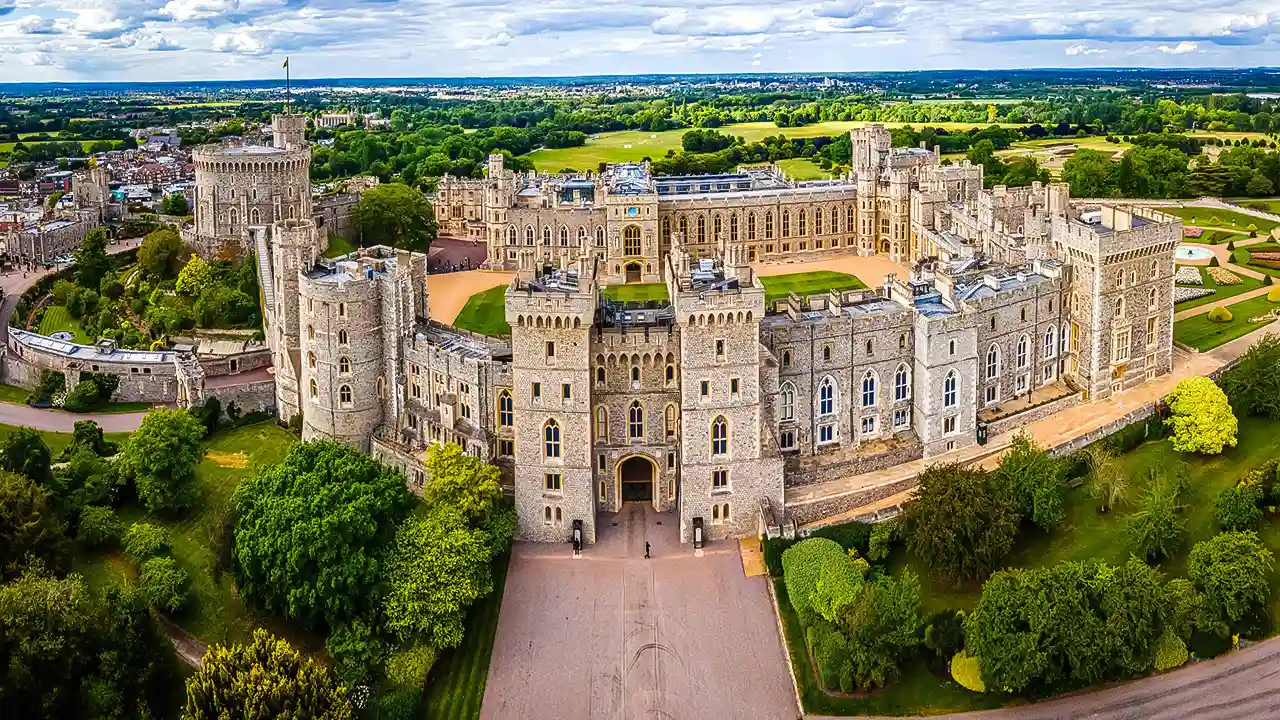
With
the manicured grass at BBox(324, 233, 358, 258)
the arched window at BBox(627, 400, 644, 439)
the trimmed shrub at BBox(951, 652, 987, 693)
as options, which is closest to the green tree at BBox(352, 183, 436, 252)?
the manicured grass at BBox(324, 233, 358, 258)

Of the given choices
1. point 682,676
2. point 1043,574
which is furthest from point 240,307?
point 1043,574

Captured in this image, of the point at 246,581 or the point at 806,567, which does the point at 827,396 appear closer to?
the point at 806,567

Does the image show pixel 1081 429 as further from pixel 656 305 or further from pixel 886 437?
pixel 656 305

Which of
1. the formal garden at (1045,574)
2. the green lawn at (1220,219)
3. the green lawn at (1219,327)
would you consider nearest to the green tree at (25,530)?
the formal garden at (1045,574)

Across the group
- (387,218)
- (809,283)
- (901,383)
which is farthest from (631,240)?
(901,383)

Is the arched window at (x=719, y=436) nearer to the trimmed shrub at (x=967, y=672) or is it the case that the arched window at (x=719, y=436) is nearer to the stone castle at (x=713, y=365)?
the stone castle at (x=713, y=365)
